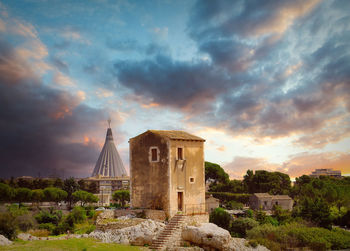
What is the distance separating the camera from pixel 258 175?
76000mm

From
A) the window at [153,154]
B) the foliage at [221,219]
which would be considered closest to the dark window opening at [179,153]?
the window at [153,154]

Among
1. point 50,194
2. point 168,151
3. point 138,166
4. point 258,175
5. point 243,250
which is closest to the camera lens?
point 243,250

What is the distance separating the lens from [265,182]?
247ft

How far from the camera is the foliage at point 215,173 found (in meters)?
69.5

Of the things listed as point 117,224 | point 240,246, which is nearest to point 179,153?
point 117,224

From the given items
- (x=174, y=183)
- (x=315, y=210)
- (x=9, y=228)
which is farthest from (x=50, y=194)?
(x=315, y=210)

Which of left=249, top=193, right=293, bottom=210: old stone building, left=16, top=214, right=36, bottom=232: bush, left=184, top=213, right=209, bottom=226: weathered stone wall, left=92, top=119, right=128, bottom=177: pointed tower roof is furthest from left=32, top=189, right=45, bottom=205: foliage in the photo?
left=92, top=119, right=128, bottom=177: pointed tower roof

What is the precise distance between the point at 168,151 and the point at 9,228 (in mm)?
12394

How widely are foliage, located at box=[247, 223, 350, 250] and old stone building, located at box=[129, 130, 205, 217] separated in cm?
516

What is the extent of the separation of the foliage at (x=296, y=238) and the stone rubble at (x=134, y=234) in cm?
697

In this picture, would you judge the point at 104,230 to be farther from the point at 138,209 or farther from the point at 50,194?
the point at 50,194

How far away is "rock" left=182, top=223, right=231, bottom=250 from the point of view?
19859mm

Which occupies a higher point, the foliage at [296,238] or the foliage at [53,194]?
the foliage at [53,194]

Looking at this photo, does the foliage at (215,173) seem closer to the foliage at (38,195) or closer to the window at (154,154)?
the foliage at (38,195)
